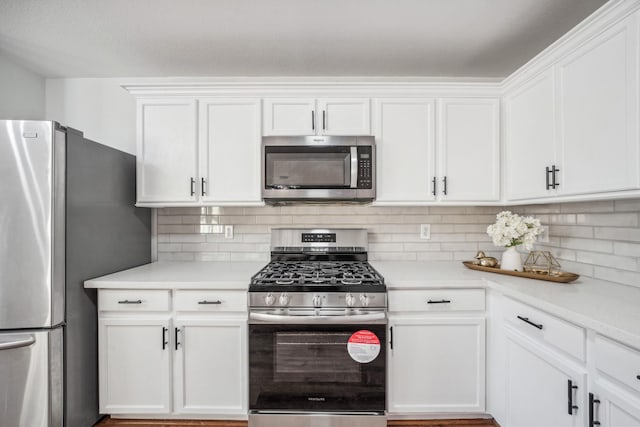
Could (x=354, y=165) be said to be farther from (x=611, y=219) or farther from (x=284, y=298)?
(x=611, y=219)

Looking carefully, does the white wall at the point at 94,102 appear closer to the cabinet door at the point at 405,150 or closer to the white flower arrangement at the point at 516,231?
the cabinet door at the point at 405,150

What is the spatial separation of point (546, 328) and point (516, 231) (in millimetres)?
764

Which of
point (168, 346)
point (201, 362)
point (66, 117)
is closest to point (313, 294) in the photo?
point (201, 362)

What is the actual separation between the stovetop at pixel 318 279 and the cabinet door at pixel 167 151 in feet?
2.79

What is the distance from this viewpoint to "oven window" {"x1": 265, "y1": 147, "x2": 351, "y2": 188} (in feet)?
7.20

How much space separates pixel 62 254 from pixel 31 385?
687 mm

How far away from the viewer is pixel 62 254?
168 centimetres

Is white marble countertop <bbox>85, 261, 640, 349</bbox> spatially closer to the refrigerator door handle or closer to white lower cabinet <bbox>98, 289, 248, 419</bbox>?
white lower cabinet <bbox>98, 289, 248, 419</bbox>

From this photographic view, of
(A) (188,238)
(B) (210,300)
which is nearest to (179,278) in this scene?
(B) (210,300)

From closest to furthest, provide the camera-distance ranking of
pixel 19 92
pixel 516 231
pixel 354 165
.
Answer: pixel 516 231 < pixel 354 165 < pixel 19 92

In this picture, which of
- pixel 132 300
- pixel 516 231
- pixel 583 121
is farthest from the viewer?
pixel 516 231

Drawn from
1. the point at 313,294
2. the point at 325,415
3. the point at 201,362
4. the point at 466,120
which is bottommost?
the point at 325,415

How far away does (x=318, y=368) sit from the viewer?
180 cm

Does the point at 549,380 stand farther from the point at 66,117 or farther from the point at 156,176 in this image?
the point at 66,117
